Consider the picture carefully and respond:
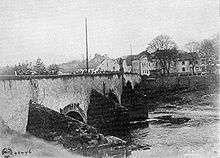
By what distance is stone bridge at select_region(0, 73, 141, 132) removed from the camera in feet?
13.1

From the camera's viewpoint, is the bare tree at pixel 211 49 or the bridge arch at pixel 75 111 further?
the bridge arch at pixel 75 111

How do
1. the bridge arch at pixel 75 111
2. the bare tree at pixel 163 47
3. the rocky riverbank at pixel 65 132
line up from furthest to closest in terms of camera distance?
the bare tree at pixel 163 47 < the bridge arch at pixel 75 111 < the rocky riverbank at pixel 65 132

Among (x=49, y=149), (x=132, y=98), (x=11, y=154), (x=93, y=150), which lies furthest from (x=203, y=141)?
(x=132, y=98)

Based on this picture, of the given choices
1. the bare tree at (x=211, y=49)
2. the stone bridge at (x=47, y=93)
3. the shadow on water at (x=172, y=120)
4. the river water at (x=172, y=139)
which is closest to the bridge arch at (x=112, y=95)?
the stone bridge at (x=47, y=93)

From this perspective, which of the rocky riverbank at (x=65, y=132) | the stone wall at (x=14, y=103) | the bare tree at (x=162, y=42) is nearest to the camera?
the rocky riverbank at (x=65, y=132)

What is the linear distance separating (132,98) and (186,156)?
6.04 metres

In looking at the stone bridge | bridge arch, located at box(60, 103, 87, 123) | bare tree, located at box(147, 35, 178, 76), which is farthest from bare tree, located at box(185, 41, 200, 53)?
bridge arch, located at box(60, 103, 87, 123)

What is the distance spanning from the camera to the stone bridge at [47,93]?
401cm

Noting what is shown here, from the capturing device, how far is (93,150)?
3727 mm

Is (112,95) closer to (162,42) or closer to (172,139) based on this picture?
(162,42)

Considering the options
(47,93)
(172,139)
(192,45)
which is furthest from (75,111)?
(192,45)

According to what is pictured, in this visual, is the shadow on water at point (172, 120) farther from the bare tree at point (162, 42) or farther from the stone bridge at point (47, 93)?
the bare tree at point (162, 42)

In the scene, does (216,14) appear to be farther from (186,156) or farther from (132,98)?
(132,98)
